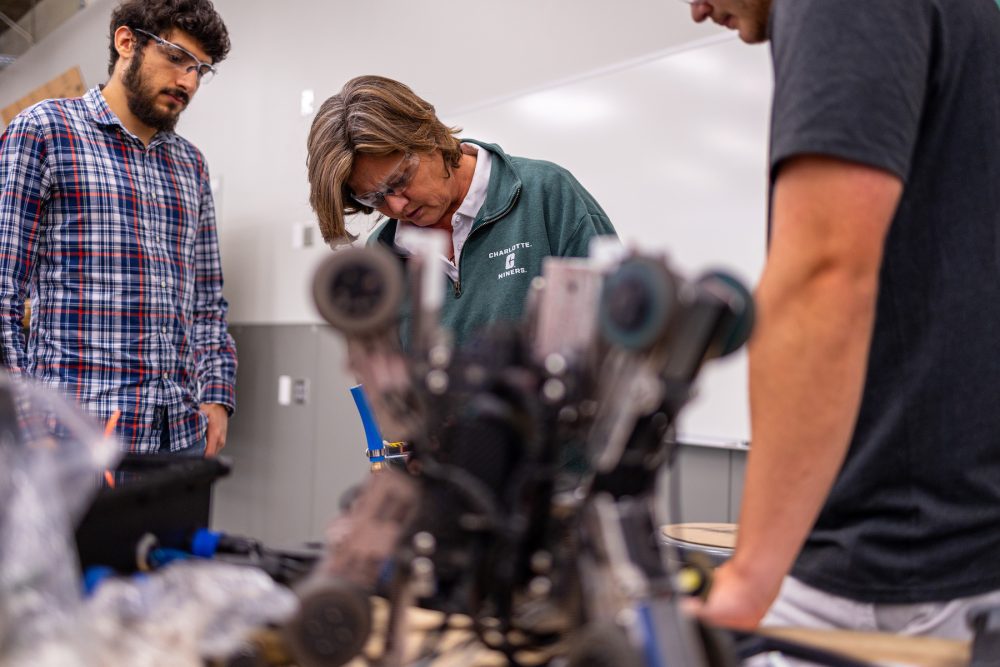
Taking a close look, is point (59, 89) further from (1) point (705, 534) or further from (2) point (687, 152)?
(1) point (705, 534)

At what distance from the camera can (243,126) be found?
3.74 metres

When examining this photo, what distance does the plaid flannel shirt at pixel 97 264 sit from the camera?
1.72 meters

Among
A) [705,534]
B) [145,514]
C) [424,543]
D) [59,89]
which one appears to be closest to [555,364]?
[424,543]

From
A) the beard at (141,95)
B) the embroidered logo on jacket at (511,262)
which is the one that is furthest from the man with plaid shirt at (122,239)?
the embroidered logo on jacket at (511,262)

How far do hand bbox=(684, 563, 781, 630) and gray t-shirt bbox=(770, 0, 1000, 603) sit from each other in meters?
0.19

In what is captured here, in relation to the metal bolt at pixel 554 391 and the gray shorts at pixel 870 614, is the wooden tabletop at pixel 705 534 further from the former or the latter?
the metal bolt at pixel 554 391

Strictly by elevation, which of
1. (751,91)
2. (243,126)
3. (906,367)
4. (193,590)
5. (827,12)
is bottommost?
(193,590)

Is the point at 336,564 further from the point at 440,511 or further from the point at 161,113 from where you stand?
the point at 161,113

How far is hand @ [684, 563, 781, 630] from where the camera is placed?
1.75 feet

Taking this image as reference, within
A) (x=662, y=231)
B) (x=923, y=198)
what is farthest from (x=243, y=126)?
(x=923, y=198)

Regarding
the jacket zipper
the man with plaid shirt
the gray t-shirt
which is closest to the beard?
the man with plaid shirt

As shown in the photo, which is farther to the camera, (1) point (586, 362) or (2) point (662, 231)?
(2) point (662, 231)

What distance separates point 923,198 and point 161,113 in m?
1.78

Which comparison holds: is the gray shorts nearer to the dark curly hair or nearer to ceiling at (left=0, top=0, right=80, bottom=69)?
the dark curly hair
